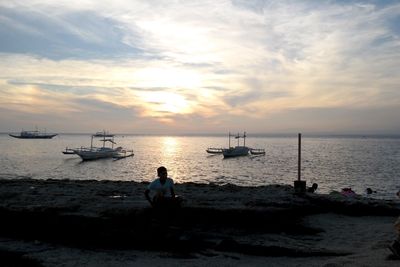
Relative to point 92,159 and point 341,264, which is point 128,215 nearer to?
point 341,264

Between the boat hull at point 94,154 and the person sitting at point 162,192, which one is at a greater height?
the person sitting at point 162,192

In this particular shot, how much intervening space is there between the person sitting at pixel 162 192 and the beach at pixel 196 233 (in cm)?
28

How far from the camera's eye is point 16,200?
13547 mm

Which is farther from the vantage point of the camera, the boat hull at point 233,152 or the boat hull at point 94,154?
the boat hull at point 233,152

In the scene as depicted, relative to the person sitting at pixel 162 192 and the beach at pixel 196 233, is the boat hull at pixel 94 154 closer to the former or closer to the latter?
the beach at pixel 196 233

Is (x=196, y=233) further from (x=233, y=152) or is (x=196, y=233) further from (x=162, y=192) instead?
(x=233, y=152)

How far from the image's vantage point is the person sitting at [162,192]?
1132 centimetres

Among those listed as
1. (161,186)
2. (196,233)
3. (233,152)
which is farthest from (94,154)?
(196,233)

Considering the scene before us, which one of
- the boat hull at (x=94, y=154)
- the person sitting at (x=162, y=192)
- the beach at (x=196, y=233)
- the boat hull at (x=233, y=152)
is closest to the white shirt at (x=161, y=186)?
the person sitting at (x=162, y=192)

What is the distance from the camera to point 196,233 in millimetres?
10805

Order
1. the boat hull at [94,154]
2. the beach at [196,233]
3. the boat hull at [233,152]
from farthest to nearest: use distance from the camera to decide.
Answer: the boat hull at [233,152], the boat hull at [94,154], the beach at [196,233]

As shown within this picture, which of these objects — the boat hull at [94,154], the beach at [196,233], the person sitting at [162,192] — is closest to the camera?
the beach at [196,233]

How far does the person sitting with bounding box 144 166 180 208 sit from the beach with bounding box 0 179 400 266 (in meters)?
0.28

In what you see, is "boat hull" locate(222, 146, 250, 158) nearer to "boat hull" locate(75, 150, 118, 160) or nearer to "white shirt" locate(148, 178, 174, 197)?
"boat hull" locate(75, 150, 118, 160)
